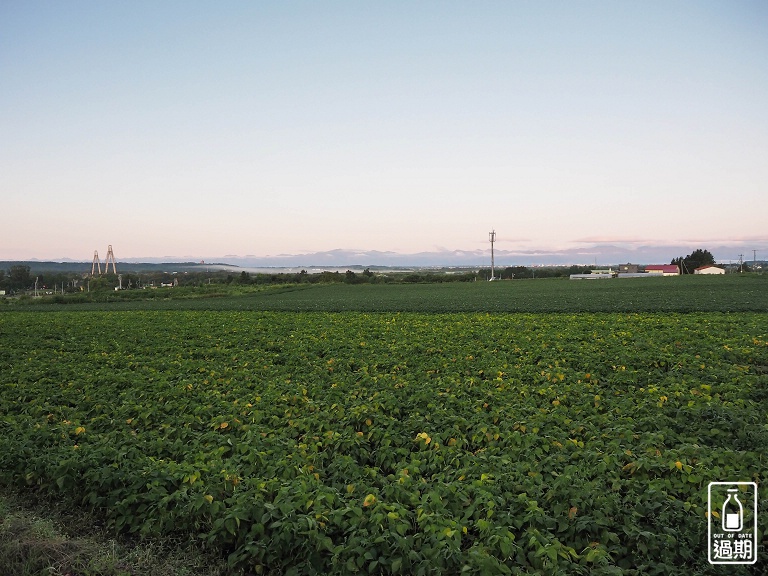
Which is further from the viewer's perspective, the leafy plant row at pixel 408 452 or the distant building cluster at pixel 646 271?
the distant building cluster at pixel 646 271

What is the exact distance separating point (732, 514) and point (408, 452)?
12.5ft

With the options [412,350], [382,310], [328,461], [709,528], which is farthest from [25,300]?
[709,528]

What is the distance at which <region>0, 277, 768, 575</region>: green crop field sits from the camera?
206 inches

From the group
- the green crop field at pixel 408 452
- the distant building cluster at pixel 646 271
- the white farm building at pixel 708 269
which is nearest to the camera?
the green crop field at pixel 408 452

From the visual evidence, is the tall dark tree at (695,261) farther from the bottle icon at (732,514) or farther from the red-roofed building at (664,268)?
the bottle icon at (732,514)

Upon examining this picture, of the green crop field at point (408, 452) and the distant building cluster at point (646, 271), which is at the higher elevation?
the distant building cluster at point (646, 271)

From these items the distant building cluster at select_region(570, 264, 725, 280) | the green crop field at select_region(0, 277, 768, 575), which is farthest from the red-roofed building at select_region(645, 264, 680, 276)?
the green crop field at select_region(0, 277, 768, 575)

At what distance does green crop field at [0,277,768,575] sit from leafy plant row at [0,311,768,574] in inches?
1.3

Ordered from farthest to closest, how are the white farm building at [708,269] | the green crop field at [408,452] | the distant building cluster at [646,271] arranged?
1. the white farm building at [708,269]
2. the distant building cluster at [646,271]
3. the green crop field at [408,452]

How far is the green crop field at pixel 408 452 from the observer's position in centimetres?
523

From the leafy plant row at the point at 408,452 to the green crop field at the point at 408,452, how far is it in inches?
1.3

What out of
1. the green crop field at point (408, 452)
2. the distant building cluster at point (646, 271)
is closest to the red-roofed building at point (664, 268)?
the distant building cluster at point (646, 271)

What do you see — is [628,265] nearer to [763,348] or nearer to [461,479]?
[763,348]

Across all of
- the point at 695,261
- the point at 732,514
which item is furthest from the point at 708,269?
the point at 732,514
